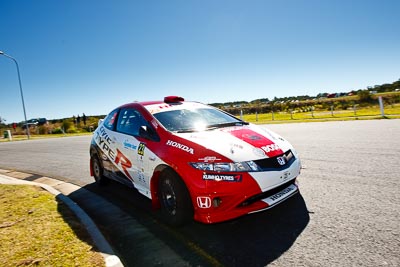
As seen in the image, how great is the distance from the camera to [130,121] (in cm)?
479

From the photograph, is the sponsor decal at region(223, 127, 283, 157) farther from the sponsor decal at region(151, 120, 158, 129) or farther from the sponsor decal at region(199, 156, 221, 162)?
the sponsor decal at region(151, 120, 158, 129)

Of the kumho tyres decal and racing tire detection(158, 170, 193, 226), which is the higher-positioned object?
the kumho tyres decal

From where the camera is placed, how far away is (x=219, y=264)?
8.56 ft

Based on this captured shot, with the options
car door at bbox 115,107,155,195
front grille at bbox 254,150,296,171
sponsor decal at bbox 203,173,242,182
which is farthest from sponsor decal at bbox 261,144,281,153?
car door at bbox 115,107,155,195

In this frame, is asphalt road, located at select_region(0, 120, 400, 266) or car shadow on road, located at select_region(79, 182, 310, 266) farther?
car shadow on road, located at select_region(79, 182, 310, 266)

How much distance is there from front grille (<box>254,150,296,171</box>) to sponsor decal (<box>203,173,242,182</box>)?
308mm

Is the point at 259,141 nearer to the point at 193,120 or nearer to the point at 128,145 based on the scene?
the point at 193,120

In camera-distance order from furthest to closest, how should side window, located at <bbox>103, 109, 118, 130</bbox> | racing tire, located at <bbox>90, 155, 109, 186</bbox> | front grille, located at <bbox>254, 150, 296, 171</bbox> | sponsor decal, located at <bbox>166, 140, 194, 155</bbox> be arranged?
racing tire, located at <bbox>90, 155, 109, 186</bbox> → side window, located at <bbox>103, 109, 118, 130</bbox> → sponsor decal, located at <bbox>166, 140, 194, 155</bbox> → front grille, located at <bbox>254, 150, 296, 171</bbox>

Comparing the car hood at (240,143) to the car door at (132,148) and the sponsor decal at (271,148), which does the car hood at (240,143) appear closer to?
the sponsor decal at (271,148)

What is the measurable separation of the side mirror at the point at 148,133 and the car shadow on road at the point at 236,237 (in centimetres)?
117

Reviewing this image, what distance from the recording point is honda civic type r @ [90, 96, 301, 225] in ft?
10.1

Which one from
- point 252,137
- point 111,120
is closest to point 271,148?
point 252,137

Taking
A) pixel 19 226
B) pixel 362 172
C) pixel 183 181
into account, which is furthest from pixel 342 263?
pixel 19 226

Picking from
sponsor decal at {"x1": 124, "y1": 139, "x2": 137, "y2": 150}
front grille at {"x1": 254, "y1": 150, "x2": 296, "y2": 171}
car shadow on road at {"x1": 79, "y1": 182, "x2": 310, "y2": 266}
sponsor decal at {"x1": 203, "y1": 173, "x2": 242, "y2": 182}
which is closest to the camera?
car shadow on road at {"x1": 79, "y1": 182, "x2": 310, "y2": 266}
